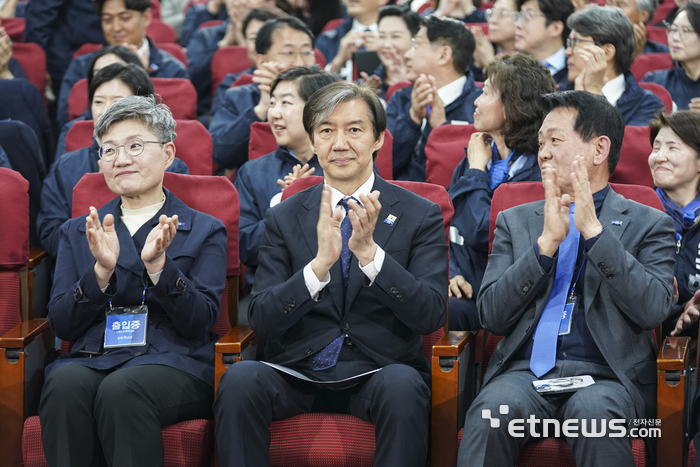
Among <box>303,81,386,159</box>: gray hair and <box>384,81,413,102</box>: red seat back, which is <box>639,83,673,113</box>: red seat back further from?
<box>303,81,386,159</box>: gray hair

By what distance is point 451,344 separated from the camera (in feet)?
7.78

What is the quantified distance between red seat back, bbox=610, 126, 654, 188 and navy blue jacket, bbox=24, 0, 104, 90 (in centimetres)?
353

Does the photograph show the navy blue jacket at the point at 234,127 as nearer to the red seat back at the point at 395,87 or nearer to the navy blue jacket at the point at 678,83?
the red seat back at the point at 395,87

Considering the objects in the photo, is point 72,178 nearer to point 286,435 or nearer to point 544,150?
point 286,435

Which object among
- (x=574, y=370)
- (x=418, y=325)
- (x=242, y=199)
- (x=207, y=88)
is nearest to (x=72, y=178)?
(x=242, y=199)

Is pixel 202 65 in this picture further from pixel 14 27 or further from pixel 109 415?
pixel 109 415

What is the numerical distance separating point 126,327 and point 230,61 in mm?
3087

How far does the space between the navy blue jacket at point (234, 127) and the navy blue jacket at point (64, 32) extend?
164cm

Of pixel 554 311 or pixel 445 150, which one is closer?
pixel 554 311

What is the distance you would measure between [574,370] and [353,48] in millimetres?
3124

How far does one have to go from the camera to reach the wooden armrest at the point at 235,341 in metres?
2.42

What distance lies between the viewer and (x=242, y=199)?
328cm

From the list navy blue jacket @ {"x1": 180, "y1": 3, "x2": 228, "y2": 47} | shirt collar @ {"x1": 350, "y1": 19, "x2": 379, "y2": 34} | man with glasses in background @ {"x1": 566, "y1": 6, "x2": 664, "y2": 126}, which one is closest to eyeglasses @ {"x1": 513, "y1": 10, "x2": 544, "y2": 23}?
man with glasses in background @ {"x1": 566, "y1": 6, "x2": 664, "y2": 126}

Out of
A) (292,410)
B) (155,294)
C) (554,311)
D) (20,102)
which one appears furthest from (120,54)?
(554,311)
